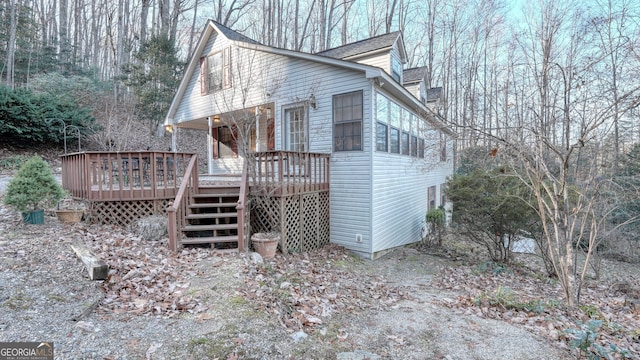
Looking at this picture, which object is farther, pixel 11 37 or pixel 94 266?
pixel 11 37

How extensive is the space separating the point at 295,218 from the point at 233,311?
156 inches

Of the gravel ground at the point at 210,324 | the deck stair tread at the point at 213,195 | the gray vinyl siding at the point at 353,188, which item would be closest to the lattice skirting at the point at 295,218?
the gray vinyl siding at the point at 353,188

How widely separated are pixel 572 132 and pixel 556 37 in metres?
2.08

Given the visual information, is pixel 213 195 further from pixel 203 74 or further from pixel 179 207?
pixel 203 74

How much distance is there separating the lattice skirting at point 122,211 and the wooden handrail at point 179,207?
3.02 feet

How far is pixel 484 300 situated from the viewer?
4887 millimetres

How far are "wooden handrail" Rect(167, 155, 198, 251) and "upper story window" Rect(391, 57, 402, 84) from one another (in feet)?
23.3

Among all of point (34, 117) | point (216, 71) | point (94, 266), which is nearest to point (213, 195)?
point (94, 266)

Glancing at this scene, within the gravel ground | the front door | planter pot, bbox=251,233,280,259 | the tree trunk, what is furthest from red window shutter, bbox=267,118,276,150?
the tree trunk

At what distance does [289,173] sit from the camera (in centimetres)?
690

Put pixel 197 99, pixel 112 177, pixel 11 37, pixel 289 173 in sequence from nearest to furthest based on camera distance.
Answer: pixel 112 177 → pixel 289 173 → pixel 197 99 → pixel 11 37

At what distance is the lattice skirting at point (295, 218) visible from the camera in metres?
6.94

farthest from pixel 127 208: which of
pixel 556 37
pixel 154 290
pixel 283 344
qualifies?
pixel 556 37

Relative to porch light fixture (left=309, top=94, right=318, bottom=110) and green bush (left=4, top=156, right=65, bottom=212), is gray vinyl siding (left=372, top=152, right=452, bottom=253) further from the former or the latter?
green bush (left=4, top=156, right=65, bottom=212)
